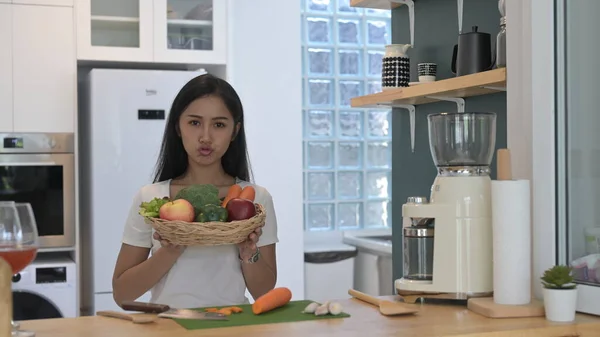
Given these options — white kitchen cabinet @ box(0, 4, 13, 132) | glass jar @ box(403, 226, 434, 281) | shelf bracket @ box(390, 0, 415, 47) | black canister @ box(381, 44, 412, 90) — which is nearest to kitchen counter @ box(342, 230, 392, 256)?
shelf bracket @ box(390, 0, 415, 47)

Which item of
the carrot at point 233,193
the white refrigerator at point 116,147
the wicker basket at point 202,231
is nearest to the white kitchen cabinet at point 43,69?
the white refrigerator at point 116,147

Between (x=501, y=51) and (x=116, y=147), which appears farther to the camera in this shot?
(x=116, y=147)

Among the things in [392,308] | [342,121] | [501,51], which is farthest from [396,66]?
[342,121]

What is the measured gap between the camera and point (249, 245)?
2158mm

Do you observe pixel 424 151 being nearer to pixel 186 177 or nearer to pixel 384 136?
pixel 186 177

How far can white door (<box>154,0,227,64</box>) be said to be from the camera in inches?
171

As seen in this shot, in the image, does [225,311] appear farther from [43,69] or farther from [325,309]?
[43,69]

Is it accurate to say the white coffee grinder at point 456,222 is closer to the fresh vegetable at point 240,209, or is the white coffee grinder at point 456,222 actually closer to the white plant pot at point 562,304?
the white plant pot at point 562,304

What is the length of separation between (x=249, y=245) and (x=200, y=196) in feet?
0.60

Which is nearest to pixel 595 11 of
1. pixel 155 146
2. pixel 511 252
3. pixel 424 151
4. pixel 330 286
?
pixel 511 252

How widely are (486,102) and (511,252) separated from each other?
3.31 ft

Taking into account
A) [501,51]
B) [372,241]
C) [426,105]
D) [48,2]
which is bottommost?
[372,241]

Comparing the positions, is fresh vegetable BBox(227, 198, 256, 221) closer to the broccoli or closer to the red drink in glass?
the broccoli

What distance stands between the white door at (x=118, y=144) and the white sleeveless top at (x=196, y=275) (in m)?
1.81
